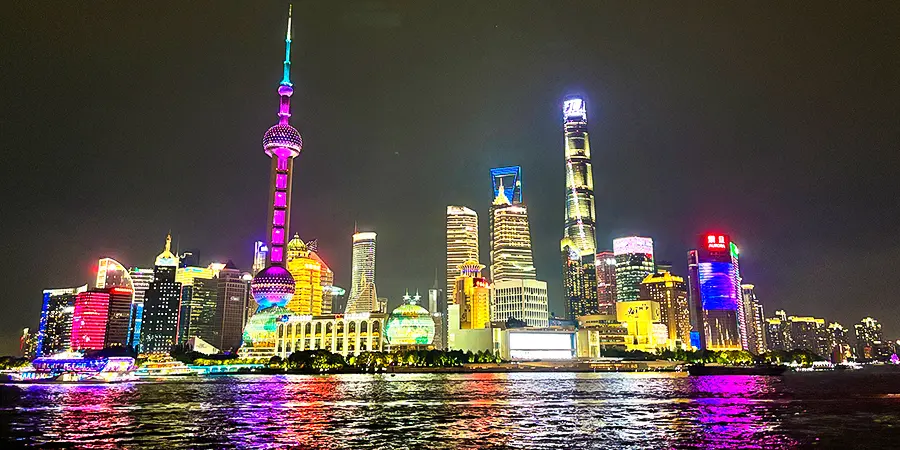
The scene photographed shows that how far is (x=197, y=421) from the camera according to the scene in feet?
212

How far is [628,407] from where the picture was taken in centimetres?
8031

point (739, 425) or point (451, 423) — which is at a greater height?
point (451, 423)

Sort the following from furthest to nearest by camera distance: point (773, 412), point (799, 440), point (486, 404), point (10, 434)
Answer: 1. point (486, 404)
2. point (773, 412)
3. point (10, 434)
4. point (799, 440)

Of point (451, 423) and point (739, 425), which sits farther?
point (451, 423)

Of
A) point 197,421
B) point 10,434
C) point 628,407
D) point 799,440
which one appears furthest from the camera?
point 628,407

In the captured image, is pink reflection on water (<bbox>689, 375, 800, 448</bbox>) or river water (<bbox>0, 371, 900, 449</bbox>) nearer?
pink reflection on water (<bbox>689, 375, 800, 448</bbox>)

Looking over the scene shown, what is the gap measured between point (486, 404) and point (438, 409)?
32.8 feet

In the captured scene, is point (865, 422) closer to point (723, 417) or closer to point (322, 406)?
point (723, 417)

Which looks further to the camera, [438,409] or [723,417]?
[438,409]

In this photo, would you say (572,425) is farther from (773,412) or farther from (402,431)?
(773,412)

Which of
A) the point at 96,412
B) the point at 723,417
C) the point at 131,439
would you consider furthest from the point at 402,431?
the point at 96,412

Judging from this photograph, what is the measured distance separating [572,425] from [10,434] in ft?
154

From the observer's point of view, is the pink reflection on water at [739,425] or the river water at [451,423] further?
the river water at [451,423]

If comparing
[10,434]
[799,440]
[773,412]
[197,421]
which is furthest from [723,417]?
[10,434]
